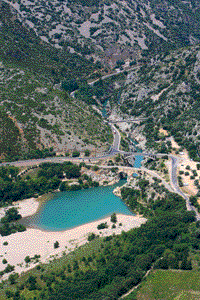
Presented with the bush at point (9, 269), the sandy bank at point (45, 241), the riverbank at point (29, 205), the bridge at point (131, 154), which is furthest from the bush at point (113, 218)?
the bridge at point (131, 154)

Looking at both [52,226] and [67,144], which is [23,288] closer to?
[52,226]

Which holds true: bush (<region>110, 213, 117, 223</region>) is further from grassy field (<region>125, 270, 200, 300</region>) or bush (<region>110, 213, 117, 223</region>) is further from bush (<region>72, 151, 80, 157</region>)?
bush (<region>72, 151, 80, 157</region>)

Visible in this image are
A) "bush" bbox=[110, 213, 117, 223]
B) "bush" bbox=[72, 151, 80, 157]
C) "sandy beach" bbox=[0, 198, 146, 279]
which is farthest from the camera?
"bush" bbox=[72, 151, 80, 157]

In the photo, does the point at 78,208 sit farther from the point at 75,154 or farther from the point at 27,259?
the point at 27,259

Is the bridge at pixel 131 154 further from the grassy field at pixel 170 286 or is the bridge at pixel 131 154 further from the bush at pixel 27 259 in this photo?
the grassy field at pixel 170 286

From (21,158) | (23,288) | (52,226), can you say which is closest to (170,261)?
(23,288)

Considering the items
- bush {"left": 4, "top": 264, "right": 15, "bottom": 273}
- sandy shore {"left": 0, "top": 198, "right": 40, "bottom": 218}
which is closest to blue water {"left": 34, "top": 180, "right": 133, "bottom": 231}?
sandy shore {"left": 0, "top": 198, "right": 40, "bottom": 218}

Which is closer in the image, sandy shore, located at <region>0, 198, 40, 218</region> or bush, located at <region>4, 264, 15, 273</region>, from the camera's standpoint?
bush, located at <region>4, 264, 15, 273</region>
